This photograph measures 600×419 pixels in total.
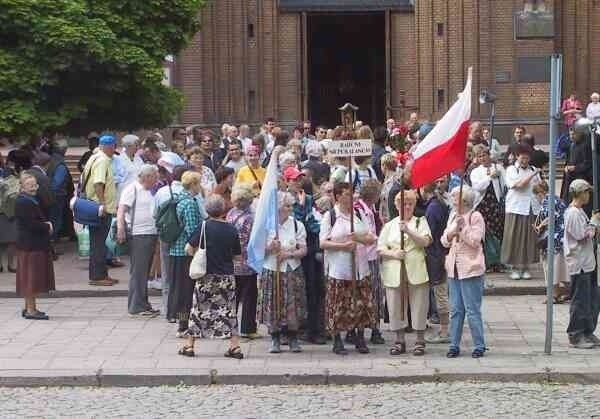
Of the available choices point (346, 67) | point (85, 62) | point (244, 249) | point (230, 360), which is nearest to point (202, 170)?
point (244, 249)

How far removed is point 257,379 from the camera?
12.3 m

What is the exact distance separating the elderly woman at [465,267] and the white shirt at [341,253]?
82cm

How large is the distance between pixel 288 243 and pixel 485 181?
5274 mm

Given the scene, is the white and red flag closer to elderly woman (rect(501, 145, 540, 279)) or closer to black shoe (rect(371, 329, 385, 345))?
black shoe (rect(371, 329, 385, 345))

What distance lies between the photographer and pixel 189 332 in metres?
13.0

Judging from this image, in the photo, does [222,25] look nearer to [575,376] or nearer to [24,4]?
[24,4]

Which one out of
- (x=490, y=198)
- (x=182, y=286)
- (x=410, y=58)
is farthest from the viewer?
(x=410, y=58)

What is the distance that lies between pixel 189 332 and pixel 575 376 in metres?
3.73

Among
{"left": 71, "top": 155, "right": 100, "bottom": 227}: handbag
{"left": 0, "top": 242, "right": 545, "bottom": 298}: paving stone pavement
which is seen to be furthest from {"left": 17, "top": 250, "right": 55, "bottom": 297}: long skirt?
{"left": 71, "top": 155, "right": 100, "bottom": 227}: handbag

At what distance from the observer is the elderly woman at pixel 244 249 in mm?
13602

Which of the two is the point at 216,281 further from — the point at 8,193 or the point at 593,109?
the point at 593,109

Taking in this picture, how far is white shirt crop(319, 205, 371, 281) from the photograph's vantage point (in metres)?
13.1

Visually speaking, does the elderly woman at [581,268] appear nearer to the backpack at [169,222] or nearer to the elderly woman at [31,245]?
the backpack at [169,222]

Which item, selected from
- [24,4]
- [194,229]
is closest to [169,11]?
[24,4]
